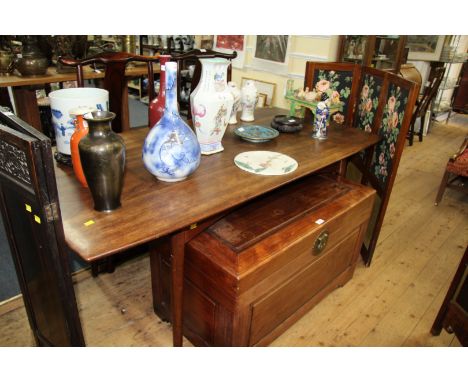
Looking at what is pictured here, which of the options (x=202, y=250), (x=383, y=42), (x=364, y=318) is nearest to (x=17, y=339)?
(x=202, y=250)

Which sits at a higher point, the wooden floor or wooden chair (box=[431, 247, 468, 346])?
wooden chair (box=[431, 247, 468, 346])

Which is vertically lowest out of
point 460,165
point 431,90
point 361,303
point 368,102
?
point 361,303

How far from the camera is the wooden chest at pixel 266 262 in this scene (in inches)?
49.3

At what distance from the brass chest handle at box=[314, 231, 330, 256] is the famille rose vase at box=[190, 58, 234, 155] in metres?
0.59

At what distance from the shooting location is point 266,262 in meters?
1.25

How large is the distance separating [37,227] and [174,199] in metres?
0.37

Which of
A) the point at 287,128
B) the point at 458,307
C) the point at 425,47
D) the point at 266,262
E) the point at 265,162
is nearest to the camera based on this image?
the point at 266,262

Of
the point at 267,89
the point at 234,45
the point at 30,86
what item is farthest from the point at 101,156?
the point at 234,45

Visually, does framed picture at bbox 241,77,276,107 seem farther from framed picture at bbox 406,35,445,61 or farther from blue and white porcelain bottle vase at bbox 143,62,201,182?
blue and white porcelain bottle vase at bbox 143,62,201,182

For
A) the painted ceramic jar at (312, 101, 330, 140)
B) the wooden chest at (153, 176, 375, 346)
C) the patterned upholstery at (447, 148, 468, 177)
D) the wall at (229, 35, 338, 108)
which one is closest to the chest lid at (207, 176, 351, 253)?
the wooden chest at (153, 176, 375, 346)

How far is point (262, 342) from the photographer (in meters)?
1.48

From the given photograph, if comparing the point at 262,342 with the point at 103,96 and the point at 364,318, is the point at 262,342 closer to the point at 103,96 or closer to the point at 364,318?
the point at 364,318

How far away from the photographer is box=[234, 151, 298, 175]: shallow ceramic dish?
4.37ft

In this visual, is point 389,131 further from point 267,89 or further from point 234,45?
point 234,45
